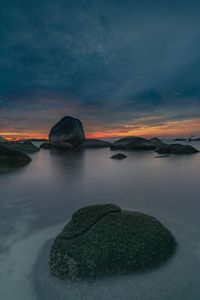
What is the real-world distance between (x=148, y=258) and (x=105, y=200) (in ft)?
12.8

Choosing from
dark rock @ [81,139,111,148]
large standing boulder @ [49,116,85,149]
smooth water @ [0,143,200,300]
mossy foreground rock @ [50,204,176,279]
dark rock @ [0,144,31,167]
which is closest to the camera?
smooth water @ [0,143,200,300]

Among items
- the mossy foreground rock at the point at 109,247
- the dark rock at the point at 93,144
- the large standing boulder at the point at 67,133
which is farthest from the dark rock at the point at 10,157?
the large standing boulder at the point at 67,133

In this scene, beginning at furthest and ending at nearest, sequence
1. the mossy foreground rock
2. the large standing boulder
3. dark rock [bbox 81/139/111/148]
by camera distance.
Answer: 1. the large standing boulder
2. dark rock [bbox 81/139/111/148]
3. the mossy foreground rock

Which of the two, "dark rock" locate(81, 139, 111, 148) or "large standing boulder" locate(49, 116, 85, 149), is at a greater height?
"large standing boulder" locate(49, 116, 85, 149)

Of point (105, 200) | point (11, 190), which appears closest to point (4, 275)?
point (105, 200)

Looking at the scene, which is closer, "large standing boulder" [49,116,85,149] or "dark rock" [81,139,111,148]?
"dark rock" [81,139,111,148]

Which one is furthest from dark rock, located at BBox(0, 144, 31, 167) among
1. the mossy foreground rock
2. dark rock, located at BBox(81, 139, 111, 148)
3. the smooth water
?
dark rock, located at BBox(81, 139, 111, 148)

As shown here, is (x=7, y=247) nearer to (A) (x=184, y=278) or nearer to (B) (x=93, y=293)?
(B) (x=93, y=293)

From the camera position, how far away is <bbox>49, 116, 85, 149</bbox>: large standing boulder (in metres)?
48.1

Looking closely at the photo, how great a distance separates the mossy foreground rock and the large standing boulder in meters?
44.3

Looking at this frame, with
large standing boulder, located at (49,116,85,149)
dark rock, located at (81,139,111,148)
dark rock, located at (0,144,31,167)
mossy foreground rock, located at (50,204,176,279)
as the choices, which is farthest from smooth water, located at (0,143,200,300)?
large standing boulder, located at (49,116,85,149)

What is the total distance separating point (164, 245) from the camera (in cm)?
334

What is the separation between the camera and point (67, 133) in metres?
48.3

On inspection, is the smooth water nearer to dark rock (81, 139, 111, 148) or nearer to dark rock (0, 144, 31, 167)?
dark rock (0, 144, 31, 167)
